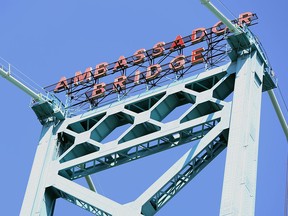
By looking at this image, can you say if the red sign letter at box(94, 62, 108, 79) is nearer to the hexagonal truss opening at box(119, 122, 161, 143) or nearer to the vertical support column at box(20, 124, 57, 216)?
the vertical support column at box(20, 124, 57, 216)

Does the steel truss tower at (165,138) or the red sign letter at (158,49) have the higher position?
the red sign letter at (158,49)

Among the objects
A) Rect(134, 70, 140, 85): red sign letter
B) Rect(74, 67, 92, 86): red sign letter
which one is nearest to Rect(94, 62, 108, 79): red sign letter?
Rect(74, 67, 92, 86): red sign letter

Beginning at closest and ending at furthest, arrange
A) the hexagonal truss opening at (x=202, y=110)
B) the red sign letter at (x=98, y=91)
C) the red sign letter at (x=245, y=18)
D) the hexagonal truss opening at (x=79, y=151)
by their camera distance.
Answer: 1. the hexagonal truss opening at (x=202, y=110)
2. the hexagonal truss opening at (x=79, y=151)
3. the red sign letter at (x=245, y=18)
4. the red sign letter at (x=98, y=91)

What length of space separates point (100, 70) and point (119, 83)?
3.20 m

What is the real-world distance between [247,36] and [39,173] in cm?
1107

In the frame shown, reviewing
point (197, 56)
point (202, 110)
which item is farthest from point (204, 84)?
point (197, 56)

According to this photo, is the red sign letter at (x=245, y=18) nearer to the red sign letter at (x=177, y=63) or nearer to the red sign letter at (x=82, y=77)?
the red sign letter at (x=177, y=63)

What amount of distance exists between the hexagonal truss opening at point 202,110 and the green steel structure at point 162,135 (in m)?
0.04

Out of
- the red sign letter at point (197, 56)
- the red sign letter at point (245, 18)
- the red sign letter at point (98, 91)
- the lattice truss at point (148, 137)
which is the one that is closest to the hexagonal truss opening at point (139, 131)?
the lattice truss at point (148, 137)

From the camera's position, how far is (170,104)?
4994 cm

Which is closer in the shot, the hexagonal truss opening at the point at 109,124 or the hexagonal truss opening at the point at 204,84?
the hexagonal truss opening at the point at 204,84

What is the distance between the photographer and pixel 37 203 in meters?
48.8

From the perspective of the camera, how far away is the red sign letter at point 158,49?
181 ft

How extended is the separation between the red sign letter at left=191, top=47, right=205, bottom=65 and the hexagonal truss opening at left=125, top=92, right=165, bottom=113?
3.20m
